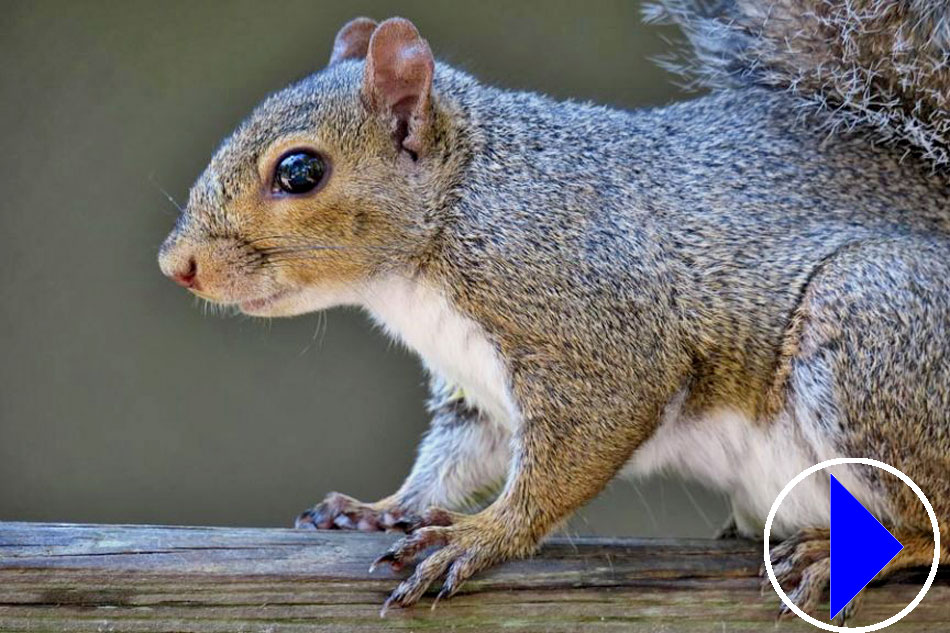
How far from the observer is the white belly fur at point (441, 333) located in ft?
4.96

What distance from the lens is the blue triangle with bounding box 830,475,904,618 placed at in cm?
142

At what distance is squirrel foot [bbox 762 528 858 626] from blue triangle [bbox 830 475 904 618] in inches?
0.4

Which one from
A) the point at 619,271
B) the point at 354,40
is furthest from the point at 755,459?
the point at 354,40

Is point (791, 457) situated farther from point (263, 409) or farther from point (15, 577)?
point (263, 409)

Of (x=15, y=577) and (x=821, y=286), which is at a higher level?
(x=821, y=286)

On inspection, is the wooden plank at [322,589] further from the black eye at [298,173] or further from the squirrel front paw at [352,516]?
the black eye at [298,173]

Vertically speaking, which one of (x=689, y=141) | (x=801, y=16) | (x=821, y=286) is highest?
(x=801, y=16)

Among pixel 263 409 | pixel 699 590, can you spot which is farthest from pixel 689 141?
pixel 263 409

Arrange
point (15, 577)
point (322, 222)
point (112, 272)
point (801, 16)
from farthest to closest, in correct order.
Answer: point (112, 272) → point (801, 16) → point (322, 222) → point (15, 577)

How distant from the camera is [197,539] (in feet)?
4.49

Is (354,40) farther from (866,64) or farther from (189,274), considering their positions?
(866,64)

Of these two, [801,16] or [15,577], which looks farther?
[801,16]

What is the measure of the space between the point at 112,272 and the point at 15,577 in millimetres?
1320

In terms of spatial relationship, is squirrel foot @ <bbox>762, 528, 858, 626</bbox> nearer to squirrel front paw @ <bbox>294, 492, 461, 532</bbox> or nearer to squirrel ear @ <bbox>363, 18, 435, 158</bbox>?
squirrel front paw @ <bbox>294, 492, 461, 532</bbox>
